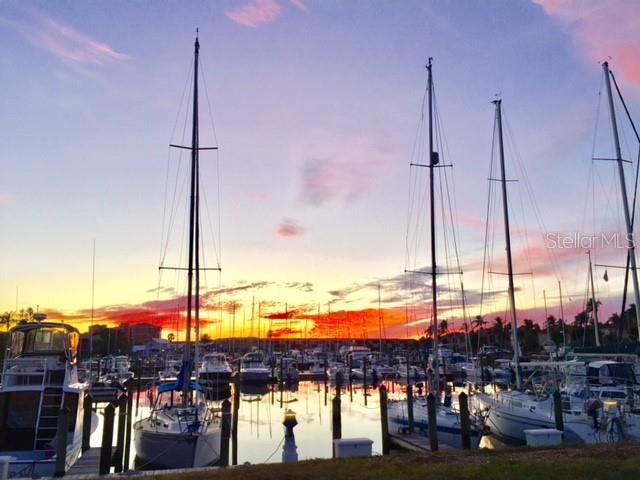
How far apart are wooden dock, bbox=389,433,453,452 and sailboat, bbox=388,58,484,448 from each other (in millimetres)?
636

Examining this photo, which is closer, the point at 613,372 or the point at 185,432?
the point at 185,432

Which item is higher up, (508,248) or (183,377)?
(508,248)

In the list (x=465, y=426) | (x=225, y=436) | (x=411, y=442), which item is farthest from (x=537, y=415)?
(x=225, y=436)

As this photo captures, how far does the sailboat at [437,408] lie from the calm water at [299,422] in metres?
2.44

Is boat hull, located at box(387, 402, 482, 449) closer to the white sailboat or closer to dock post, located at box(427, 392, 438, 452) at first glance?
dock post, located at box(427, 392, 438, 452)

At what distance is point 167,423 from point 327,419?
2473 centimetres

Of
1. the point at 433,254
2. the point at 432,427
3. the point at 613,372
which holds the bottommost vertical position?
the point at 432,427

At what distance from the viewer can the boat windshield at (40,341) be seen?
25.4 meters

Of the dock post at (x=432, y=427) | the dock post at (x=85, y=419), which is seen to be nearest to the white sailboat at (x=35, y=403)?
the dock post at (x=85, y=419)

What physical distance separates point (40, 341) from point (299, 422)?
23.8m

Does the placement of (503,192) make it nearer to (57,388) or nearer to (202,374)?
(57,388)

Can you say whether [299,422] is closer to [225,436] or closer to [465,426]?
[465,426]

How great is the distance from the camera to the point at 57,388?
22.7 m

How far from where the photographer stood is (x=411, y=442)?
26297mm
